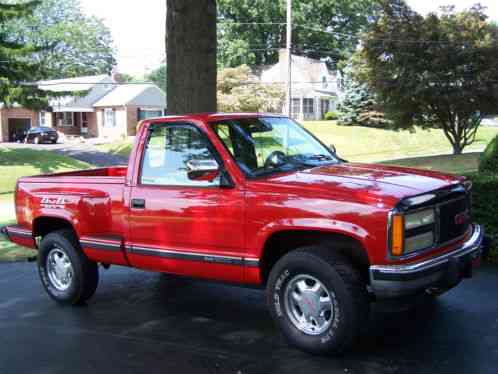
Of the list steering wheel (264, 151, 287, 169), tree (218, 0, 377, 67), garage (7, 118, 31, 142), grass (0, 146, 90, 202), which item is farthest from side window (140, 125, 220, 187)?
tree (218, 0, 377, 67)

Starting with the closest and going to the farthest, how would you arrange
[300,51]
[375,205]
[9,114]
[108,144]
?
[375,205]
[108,144]
[9,114]
[300,51]

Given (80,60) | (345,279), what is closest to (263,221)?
(345,279)

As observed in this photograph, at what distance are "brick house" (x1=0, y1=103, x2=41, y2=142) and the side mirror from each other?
54419mm

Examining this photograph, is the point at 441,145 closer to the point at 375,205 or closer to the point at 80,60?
the point at 375,205

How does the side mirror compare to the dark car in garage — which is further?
the dark car in garage

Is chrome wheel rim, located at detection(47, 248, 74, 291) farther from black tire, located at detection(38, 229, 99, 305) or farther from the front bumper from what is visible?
the front bumper

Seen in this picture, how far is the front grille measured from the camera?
15.4 feet

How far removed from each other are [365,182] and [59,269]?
3.69 metres

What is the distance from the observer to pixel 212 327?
18.0 ft

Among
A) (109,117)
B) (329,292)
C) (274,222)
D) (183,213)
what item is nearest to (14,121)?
(109,117)

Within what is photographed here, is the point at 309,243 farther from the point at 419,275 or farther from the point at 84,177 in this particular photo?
the point at 84,177

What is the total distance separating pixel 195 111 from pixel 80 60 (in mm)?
77870

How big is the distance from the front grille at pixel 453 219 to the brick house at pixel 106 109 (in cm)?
4785

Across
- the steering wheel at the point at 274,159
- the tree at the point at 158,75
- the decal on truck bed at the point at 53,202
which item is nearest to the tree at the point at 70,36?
the tree at the point at 158,75
